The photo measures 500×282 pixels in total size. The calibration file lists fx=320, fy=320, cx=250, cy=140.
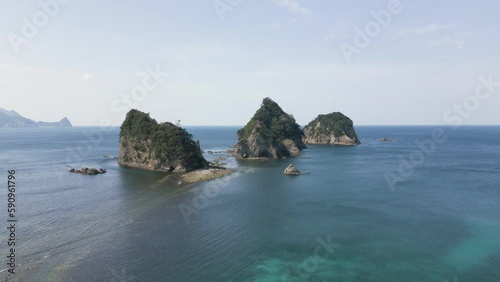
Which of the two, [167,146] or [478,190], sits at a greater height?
[167,146]

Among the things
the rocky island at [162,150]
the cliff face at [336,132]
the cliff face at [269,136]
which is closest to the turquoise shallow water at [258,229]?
the rocky island at [162,150]

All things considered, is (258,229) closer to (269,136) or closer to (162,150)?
(162,150)

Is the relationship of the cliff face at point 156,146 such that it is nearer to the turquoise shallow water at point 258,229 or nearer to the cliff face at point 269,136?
the turquoise shallow water at point 258,229

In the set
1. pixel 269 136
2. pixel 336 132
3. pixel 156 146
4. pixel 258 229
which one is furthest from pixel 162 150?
pixel 336 132

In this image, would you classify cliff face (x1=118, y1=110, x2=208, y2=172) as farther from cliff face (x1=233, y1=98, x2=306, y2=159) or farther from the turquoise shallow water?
cliff face (x1=233, y1=98, x2=306, y2=159)

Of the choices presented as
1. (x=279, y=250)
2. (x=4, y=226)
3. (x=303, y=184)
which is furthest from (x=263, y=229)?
(x=4, y=226)

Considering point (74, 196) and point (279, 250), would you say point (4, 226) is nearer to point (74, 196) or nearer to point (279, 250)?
point (74, 196)

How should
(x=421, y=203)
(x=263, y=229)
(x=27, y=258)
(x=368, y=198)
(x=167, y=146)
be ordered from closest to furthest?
1. (x=27, y=258)
2. (x=263, y=229)
3. (x=421, y=203)
4. (x=368, y=198)
5. (x=167, y=146)
